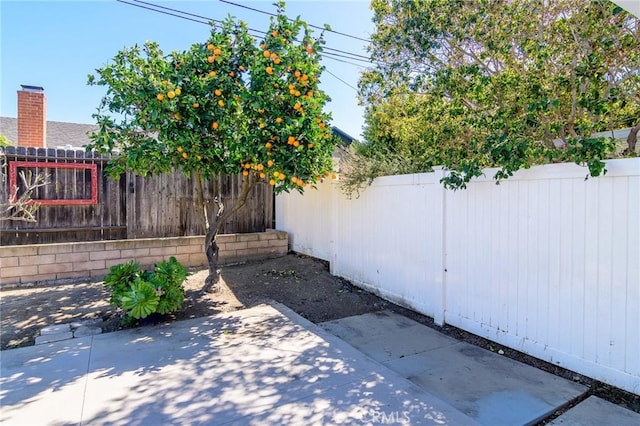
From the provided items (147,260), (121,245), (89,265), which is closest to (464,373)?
(147,260)

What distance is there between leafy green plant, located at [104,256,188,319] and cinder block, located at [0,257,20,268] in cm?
247

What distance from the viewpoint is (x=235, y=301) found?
208 inches

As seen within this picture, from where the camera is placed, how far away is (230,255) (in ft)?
24.0

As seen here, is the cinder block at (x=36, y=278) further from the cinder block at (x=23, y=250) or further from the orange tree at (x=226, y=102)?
the orange tree at (x=226, y=102)

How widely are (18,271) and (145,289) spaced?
3177mm

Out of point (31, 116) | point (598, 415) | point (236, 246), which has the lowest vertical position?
point (598, 415)

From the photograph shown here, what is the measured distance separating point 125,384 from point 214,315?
1.80m

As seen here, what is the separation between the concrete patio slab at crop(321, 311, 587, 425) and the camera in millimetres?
2676

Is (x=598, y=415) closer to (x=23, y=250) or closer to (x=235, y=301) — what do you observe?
(x=235, y=301)

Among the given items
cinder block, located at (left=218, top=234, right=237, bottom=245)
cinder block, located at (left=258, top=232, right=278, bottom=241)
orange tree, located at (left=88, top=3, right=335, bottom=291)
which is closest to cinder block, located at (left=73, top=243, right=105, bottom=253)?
cinder block, located at (left=218, top=234, right=237, bottom=245)

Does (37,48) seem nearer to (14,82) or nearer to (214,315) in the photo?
(14,82)

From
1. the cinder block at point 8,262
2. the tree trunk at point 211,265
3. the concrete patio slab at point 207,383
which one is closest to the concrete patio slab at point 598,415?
the concrete patio slab at point 207,383

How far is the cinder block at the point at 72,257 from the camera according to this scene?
5984 mm

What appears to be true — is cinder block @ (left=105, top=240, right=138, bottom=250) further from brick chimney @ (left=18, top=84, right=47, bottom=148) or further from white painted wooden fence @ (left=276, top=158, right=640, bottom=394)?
brick chimney @ (left=18, top=84, right=47, bottom=148)
